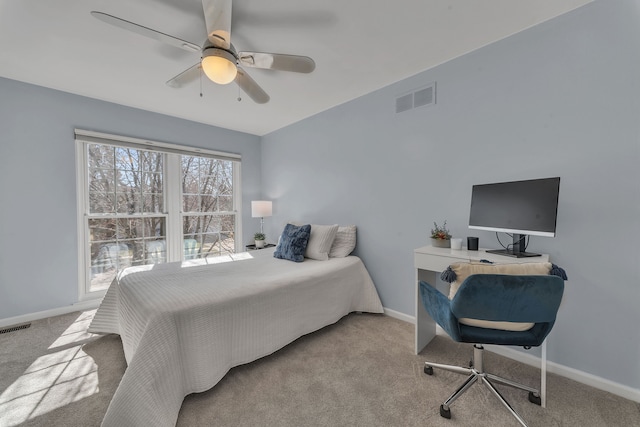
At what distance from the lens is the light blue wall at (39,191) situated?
2576 millimetres

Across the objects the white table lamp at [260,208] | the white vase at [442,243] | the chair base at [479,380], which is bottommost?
the chair base at [479,380]

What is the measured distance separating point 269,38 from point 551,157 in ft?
7.47

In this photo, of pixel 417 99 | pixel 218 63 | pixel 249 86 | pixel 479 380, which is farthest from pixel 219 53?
pixel 479 380

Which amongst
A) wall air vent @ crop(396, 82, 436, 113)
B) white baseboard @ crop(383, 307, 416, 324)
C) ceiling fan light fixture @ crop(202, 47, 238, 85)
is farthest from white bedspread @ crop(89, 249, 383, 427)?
wall air vent @ crop(396, 82, 436, 113)

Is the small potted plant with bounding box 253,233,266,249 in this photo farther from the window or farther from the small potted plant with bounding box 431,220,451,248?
the small potted plant with bounding box 431,220,451,248

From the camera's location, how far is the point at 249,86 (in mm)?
2113

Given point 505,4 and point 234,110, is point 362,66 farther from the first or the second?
Answer: point 234,110

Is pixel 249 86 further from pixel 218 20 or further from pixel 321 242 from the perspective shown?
pixel 321 242

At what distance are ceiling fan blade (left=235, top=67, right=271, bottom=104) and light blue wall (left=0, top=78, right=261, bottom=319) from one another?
2167 millimetres

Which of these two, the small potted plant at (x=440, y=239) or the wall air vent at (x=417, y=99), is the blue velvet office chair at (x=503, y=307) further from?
the wall air vent at (x=417, y=99)

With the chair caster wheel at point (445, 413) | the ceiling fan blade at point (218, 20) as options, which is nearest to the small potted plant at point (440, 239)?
the chair caster wheel at point (445, 413)

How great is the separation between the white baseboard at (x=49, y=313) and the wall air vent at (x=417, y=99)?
13.7 ft

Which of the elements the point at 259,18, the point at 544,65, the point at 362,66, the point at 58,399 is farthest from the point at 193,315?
the point at 544,65

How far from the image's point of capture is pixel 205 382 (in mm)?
1619
